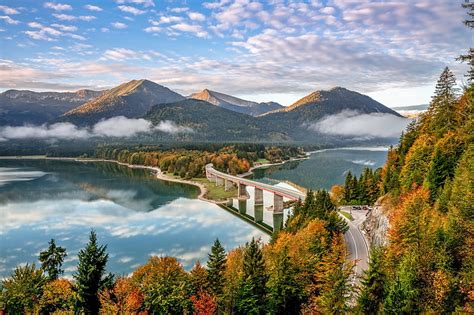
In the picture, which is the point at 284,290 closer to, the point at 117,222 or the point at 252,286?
the point at 252,286

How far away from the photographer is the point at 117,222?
268ft

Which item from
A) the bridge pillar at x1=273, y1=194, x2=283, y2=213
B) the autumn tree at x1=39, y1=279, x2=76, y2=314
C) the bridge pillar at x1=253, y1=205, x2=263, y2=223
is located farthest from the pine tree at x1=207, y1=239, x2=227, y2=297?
the bridge pillar at x1=273, y1=194, x2=283, y2=213

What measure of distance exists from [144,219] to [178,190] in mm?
40504

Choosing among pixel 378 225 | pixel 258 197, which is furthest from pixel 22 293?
pixel 258 197

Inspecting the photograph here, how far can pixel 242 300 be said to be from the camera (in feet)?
96.0

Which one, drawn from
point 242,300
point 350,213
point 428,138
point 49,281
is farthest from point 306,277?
point 350,213

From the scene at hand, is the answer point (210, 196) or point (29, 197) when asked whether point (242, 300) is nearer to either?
point (210, 196)

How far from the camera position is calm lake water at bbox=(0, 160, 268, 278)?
59438mm

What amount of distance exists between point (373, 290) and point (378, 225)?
19638 mm

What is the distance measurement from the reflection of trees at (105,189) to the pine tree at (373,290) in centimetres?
7756

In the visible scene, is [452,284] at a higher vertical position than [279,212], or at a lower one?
higher

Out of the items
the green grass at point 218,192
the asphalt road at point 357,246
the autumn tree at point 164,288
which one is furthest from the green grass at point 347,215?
the green grass at point 218,192

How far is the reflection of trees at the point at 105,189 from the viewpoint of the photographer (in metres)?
109

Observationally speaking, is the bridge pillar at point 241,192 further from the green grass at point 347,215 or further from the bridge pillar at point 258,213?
the green grass at point 347,215
